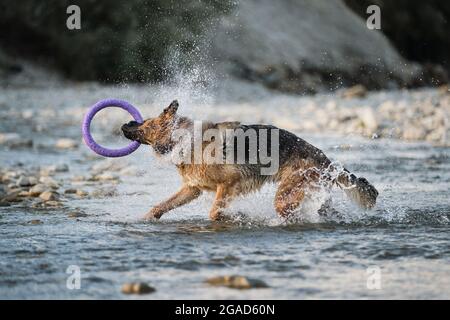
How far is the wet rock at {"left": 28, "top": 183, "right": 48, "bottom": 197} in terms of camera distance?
1134 cm

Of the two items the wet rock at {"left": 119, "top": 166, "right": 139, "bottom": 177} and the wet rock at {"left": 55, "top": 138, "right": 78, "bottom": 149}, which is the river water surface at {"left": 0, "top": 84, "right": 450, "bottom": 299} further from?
the wet rock at {"left": 55, "top": 138, "right": 78, "bottom": 149}

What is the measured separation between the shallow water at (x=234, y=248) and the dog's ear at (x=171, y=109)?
55 cm

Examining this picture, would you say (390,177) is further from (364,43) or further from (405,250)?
(364,43)

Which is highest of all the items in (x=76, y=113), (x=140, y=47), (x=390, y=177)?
(x=140, y=47)

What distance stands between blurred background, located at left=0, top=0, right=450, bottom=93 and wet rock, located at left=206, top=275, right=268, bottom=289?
18.2 m

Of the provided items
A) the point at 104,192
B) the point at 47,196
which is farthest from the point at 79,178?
the point at 47,196

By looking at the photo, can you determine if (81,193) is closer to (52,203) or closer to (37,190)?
(37,190)

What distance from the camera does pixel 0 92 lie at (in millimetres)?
28219

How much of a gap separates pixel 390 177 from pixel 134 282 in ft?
21.7

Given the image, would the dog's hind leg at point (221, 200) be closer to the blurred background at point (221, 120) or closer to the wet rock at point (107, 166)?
the blurred background at point (221, 120)

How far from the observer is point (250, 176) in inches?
375

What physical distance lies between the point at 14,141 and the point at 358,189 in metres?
9.64

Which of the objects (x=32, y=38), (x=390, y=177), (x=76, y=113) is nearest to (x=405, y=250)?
(x=390, y=177)

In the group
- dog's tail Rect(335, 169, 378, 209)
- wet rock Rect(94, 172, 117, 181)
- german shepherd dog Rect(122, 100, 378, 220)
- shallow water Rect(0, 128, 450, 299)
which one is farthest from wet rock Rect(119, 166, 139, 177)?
dog's tail Rect(335, 169, 378, 209)
